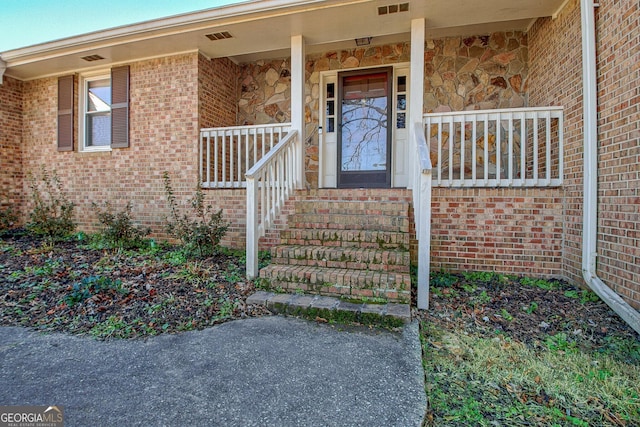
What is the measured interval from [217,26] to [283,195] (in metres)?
2.54

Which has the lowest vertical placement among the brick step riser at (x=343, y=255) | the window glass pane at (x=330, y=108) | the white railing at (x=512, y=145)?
the brick step riser at (x=343, y=255)

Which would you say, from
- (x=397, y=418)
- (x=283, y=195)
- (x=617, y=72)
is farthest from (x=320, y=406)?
(x=617, y=72)

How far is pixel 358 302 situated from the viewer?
9.48 feet

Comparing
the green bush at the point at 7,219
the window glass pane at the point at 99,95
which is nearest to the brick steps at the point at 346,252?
the window glass pane at the point at 99,95

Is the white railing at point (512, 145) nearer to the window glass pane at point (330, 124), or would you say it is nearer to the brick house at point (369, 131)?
the brick house at point (369, 131)

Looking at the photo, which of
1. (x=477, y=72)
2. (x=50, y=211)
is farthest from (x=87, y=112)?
(x=477, y=72)

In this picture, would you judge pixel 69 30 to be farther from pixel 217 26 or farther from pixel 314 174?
pixel 314 174

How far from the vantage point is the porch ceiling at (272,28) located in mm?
4145

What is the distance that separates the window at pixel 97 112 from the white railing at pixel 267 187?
12.5 ft

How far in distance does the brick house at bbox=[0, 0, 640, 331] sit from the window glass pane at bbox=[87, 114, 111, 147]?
25mm

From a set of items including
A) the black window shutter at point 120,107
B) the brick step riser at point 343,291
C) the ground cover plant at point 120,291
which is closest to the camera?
the ground cover plant at point 120,291

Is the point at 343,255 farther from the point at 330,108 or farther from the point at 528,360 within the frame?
the point at 330,108

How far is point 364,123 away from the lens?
586 cm

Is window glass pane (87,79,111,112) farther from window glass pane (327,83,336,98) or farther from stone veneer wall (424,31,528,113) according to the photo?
stone veneer wall (424,31,528,113)
